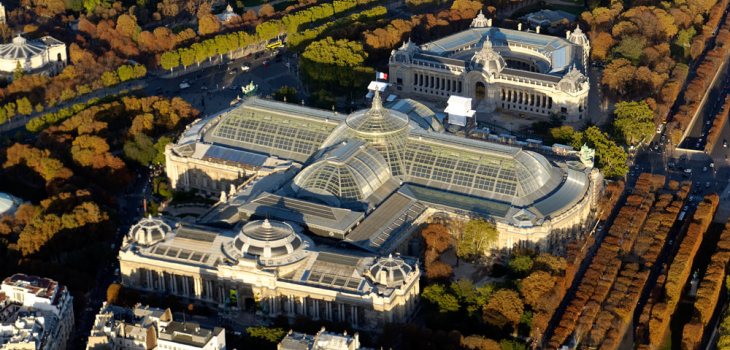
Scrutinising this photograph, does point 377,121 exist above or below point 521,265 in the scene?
above

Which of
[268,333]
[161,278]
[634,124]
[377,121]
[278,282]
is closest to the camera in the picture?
[268,333]

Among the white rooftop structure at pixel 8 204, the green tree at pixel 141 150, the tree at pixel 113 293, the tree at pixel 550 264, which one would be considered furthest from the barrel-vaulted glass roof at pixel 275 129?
the tree at pixel 550 264

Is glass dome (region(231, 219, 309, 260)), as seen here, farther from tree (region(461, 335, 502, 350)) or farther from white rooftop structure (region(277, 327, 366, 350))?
tree (region(461, 335, 502, 350))

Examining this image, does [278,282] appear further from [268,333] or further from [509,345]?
[509,345]

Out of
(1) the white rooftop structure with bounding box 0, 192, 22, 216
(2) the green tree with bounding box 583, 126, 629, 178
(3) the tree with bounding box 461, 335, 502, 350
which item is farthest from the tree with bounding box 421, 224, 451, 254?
(1) the white rooftop structure with bounding box 0, 192, 22, 216

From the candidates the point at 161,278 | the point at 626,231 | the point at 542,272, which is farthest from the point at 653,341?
the point at 161,278

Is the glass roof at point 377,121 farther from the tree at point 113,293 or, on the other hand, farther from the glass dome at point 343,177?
the tree at point 113,293

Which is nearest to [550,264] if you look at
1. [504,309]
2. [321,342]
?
[504,309]
